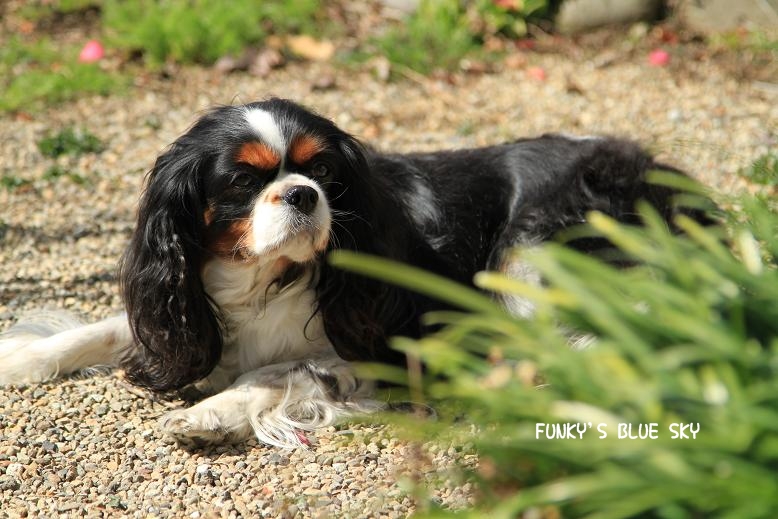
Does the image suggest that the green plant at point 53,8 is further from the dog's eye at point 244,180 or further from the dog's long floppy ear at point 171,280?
the dog's eye at point 244,180

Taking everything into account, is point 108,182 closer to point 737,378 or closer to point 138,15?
point 138,15

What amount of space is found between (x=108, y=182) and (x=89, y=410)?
2381mm

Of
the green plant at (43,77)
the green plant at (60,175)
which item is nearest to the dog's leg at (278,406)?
the green plant at (60,175)

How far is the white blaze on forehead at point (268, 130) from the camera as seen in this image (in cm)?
363

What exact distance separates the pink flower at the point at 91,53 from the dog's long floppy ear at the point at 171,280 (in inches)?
156

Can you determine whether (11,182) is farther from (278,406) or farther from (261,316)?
(278,406)

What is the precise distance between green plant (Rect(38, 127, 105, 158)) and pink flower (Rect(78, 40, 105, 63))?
4.22ft

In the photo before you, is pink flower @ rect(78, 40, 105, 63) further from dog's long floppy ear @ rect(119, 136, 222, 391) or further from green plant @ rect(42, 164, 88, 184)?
dog's long floppy ear @ rect(119, 136, 222, 391)

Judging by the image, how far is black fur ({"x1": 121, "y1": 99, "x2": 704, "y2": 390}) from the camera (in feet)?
12.3

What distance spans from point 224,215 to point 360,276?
580 millimetres

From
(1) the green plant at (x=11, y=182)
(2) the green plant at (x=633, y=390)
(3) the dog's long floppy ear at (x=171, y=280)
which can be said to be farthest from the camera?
(1) the green plant at (x=11, y=182)

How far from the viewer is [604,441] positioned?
170 cm

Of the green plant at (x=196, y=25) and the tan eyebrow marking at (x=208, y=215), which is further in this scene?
the green plant at (x=196, y=25)

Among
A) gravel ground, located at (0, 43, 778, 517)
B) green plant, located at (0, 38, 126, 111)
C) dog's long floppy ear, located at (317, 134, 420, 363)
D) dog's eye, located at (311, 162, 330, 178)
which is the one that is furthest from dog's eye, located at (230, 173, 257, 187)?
green plant, located at (0, 38, 126, 111)
